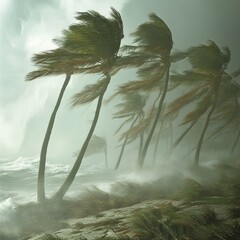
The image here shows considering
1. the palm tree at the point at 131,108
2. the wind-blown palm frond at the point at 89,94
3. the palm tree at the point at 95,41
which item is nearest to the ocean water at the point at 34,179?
the palm tree at the point at 95,41

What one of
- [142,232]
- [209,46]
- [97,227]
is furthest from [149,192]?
[209,46]

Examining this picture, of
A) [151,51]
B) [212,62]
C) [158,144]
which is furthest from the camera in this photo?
[158,144]

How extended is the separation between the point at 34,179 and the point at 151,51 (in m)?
4.78

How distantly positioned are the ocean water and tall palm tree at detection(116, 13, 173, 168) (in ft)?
6.57

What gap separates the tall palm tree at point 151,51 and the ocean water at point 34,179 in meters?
2.00

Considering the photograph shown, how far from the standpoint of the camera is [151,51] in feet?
24.9

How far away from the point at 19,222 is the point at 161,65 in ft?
15.6

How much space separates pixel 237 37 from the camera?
239 inches

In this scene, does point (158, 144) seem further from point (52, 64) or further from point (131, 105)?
point (52, 64)

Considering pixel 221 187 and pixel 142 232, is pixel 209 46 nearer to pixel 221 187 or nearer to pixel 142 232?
→ pixel 221 187

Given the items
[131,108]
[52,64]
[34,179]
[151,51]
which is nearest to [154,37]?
[151,51]

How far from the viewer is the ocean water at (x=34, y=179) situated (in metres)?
6.29

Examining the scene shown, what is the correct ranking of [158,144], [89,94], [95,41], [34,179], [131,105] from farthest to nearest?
[131,105]
[158,144]
[34,179]
[89,94]
[95,41]

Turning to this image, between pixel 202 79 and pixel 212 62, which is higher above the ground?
pixel 212 62
